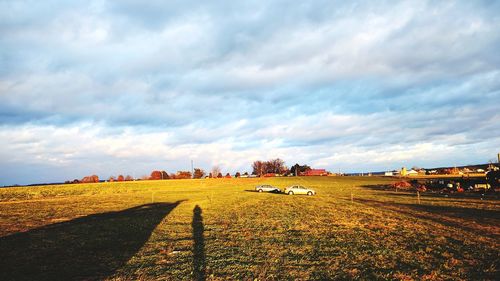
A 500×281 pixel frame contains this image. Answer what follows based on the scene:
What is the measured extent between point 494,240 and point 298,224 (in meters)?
10.1

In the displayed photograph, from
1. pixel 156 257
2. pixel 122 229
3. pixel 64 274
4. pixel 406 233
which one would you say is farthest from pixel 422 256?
pixel 122 229

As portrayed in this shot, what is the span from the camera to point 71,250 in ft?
46.1

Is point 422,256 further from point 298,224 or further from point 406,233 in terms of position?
point 298,224

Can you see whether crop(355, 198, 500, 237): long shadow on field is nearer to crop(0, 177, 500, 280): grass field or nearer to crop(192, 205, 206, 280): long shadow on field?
crop(0, 177, 500, 280): grass field

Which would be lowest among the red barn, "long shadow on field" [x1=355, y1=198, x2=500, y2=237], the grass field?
"long shadow on field" [x1=355, y1=198, x2=500, y2=237]

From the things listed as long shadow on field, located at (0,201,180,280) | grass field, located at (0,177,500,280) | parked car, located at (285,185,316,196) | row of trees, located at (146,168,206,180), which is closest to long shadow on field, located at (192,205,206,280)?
grass field, located at (0,177,500,280)

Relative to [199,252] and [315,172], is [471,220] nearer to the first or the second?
[199,252]

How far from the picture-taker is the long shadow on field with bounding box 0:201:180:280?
10805mm

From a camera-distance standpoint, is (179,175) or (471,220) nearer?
(471,220)

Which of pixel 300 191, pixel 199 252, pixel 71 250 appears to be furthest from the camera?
pixel 300 191

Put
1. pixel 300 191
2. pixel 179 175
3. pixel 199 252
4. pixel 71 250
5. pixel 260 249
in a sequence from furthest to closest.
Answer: pixel 179 175, pixel 300 191, pixel 71 250, pixel 260 249, pixel 199 252

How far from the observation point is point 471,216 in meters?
22.4

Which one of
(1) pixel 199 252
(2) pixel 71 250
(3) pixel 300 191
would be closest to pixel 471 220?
(1) pixel 199 252

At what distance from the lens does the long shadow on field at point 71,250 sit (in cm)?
1080
